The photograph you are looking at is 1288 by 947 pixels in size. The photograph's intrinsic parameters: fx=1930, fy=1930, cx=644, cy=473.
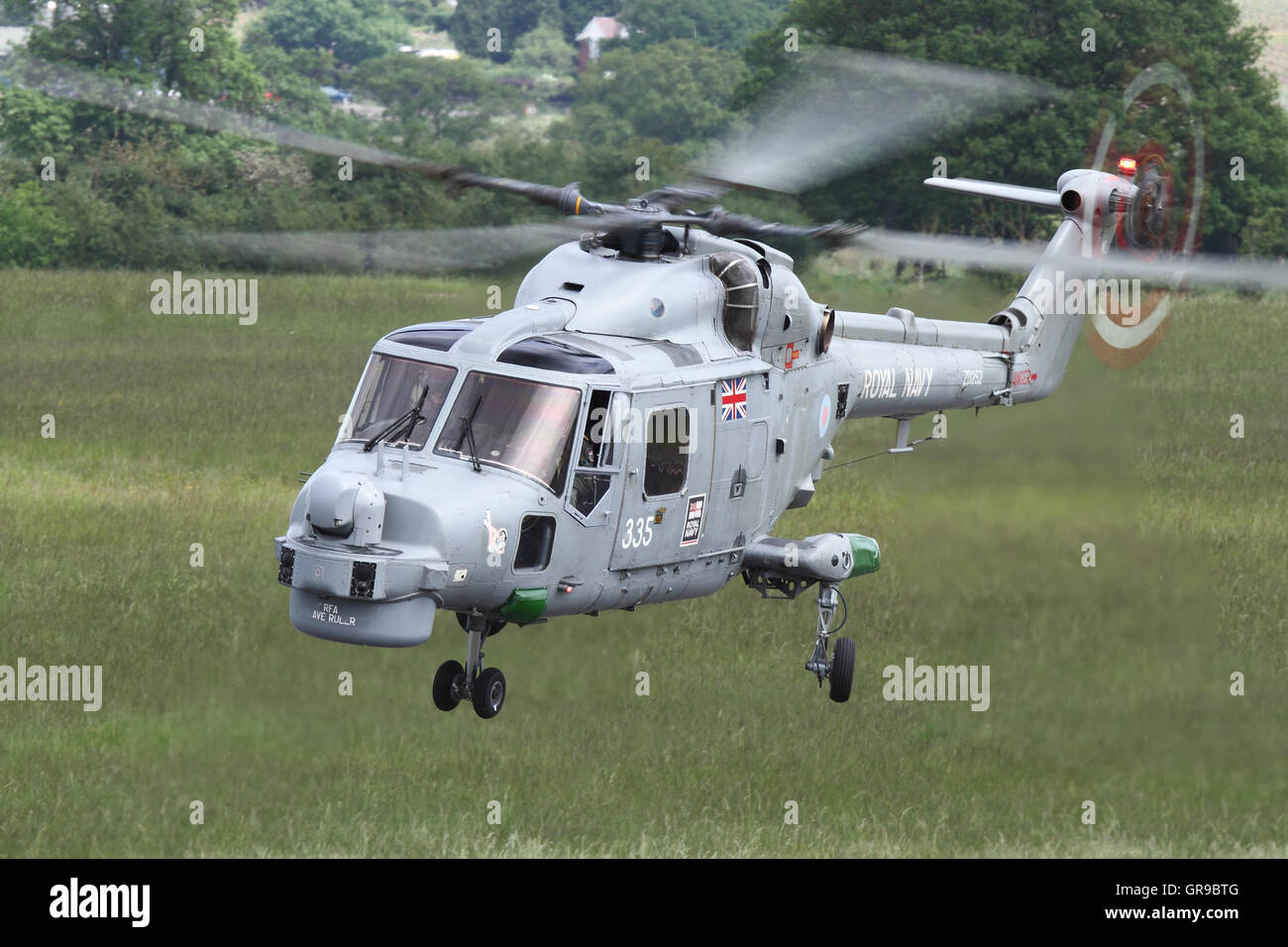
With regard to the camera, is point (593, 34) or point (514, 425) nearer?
point (514, 425)

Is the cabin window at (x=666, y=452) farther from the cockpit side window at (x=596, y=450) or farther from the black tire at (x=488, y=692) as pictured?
the black tire at (x=488, y=692)

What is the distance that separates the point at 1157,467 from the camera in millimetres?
27422

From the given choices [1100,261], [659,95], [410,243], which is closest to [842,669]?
[410,243]

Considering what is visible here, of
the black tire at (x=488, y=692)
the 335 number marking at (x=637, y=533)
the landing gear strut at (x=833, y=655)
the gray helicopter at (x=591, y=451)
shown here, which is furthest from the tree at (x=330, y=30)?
the 335 number marking at (x=637, y=533)

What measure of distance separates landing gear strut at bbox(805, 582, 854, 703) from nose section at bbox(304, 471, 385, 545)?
511cm

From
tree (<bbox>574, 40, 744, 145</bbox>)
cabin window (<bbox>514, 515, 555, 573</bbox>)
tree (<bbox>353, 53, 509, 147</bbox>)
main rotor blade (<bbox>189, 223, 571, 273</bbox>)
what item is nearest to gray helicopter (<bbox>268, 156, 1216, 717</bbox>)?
cabin window (<bbox>514, 515, 555, 573</bbox>)

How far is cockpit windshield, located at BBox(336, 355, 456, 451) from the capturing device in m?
14.6

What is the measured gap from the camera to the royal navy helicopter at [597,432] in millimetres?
13719

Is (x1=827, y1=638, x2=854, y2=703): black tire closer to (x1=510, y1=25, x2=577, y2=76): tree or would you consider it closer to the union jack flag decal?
the union jack flag decal

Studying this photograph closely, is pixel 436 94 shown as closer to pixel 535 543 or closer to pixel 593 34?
pixel 593 34

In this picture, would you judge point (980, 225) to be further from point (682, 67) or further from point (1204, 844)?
point (1204, 844)

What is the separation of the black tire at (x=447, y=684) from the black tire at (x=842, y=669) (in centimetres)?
358

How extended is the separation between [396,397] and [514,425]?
3.33ft

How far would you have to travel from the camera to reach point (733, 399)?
1608 centimetres
